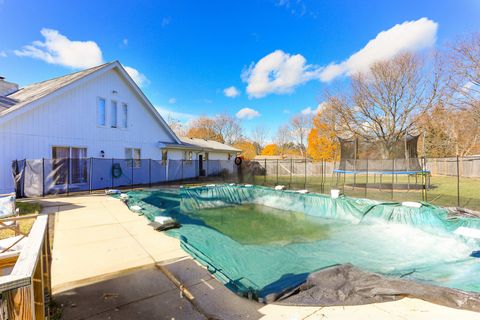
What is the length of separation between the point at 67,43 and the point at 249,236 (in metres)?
15.5

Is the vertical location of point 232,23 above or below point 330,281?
above

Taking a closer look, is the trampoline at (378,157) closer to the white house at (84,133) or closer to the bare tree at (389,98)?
the bare tree at (389,98)

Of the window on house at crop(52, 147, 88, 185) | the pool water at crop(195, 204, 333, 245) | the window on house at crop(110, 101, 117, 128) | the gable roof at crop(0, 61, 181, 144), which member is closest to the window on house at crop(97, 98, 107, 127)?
the window on house at crop(110, 101, 117, 128)

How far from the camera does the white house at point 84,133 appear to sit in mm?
10008

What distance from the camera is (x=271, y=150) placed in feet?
171

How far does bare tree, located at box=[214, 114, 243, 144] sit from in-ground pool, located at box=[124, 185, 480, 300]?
36.0 meters

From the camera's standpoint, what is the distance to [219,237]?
527 cm

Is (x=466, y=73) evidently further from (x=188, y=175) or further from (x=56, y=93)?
(x=56, y=93)

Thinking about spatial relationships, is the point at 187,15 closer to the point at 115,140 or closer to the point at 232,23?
the point at 232,23

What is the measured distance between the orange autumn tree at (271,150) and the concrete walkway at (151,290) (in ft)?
155

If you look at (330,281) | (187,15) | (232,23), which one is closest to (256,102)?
Result: (232,23)

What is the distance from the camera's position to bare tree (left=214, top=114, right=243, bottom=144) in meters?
46.2

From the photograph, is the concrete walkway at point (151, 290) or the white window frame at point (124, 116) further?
the white window frame at point (124, 116)

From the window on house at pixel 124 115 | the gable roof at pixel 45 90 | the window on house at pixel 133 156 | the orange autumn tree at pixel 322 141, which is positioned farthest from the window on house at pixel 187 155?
the orange autumn tree at pixel 322 141
